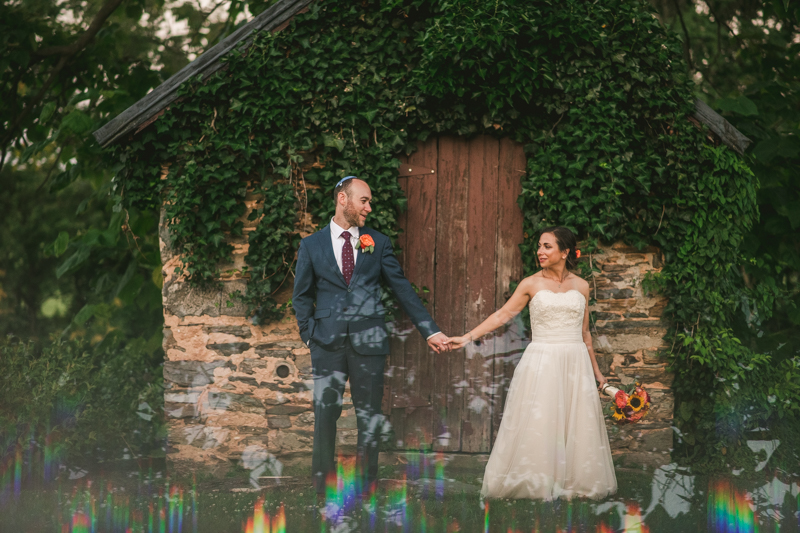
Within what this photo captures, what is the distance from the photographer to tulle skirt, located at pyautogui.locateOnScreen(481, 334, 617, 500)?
459 cm

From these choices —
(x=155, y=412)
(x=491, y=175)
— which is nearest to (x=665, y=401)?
(x=491, y=175)

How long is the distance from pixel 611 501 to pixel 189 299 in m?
3.90

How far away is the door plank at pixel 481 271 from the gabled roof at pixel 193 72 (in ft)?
6.64

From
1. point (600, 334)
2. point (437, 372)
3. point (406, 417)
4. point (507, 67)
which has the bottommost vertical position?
point (406, 417)

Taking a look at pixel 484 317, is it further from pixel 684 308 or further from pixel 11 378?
pixel 11 378

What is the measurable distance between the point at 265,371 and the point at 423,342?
4.77 ft

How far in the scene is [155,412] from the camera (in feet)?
23.2

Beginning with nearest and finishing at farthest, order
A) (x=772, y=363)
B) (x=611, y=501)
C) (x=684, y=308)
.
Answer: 1. (x=611, y=501)
2. (x=684, y=308)
3. (x=772, y=363)

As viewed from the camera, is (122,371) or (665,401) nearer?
(665,401)

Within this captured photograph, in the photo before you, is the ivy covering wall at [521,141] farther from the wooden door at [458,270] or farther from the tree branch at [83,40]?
the tree branch at [83,40]

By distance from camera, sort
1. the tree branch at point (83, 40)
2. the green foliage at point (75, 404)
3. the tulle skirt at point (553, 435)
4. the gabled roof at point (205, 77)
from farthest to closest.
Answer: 1. the tree branch at point (83, 40)
2. the green foliage at point (75, 404)
3. the gabled roof at point (205, 77)
4. the tulle skirt at point (553, 435)

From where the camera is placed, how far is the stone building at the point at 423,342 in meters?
5.68

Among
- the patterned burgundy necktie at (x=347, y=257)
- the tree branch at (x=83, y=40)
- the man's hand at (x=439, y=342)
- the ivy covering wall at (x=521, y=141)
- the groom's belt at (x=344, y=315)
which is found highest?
the tree branch at (x=83, y=40)

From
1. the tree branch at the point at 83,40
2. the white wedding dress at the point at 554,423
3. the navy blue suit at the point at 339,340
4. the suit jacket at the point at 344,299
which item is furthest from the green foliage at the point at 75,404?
the white wedding dress at the point at 554,423
